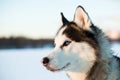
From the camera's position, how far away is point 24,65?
1.65 meters

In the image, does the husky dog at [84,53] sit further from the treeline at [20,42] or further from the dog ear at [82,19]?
the treeline at [20,42]

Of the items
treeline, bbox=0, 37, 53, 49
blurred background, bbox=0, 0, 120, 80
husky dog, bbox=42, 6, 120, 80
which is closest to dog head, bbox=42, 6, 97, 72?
husky dog, bbox=42, 6, 120, 80

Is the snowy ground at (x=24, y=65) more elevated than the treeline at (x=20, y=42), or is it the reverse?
the treeline at (x=20, y=42)

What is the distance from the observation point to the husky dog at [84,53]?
136cm

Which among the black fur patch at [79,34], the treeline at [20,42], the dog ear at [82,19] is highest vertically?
the dog ear at [82,19]

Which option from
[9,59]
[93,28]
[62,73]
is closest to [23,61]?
[9,59]

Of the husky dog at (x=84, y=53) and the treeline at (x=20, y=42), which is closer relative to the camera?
the husky dog at (x=84, y=53)

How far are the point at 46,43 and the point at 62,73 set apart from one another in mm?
204

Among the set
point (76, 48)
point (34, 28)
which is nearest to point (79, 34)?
point (76, 48)

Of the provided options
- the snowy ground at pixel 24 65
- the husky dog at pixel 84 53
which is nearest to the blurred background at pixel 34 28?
the snowy ground at pixel 24 65

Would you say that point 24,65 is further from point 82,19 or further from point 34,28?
point 82,19

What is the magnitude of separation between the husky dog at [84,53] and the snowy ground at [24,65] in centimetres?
17

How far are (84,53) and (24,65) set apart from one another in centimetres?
42

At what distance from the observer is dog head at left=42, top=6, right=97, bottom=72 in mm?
1351
